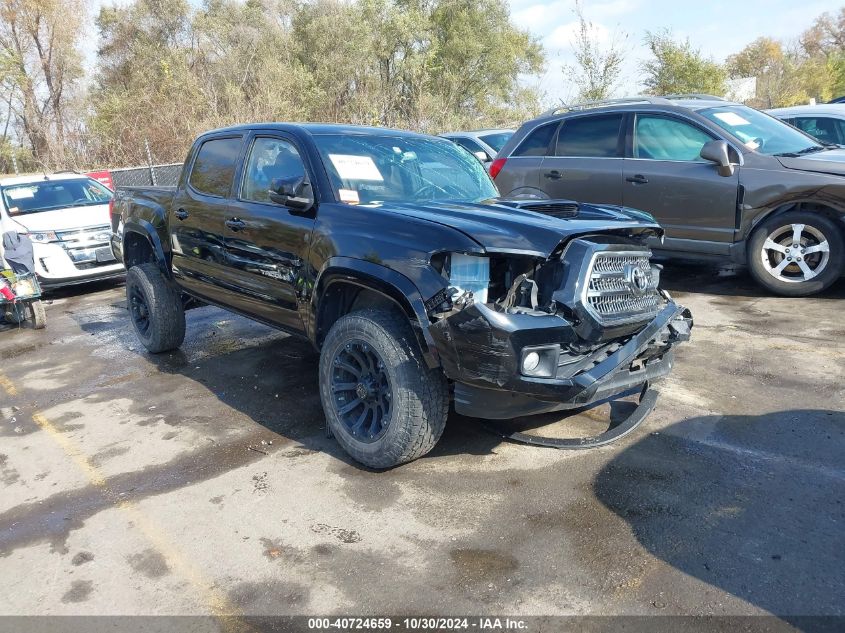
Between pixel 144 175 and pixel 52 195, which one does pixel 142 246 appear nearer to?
pixel 52 195

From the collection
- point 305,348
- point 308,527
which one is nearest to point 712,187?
point 305,348

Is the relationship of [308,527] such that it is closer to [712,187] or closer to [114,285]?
[712,187]

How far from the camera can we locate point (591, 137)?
7.70m

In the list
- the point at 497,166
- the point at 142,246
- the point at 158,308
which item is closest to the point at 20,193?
the point at 142,246

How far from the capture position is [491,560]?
2.96m

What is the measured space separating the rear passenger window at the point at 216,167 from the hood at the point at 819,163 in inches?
196

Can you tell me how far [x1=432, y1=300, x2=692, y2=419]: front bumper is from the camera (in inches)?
125

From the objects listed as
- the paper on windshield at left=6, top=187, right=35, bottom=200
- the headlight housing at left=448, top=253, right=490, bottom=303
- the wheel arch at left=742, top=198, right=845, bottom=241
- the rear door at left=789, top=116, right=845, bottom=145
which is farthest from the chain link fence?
the headlight housing at left=448, top=253, right=490, bottom=303

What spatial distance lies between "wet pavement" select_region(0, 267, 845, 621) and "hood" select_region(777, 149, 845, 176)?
5.88 ft

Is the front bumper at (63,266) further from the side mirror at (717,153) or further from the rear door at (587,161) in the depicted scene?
the side mirror at (717,153)

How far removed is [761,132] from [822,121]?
365cm

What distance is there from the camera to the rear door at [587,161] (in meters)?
7.45

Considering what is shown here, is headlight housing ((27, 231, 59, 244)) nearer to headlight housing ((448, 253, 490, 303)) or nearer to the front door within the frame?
the front door

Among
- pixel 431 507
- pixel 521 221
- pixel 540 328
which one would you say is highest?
pixel 521 221
